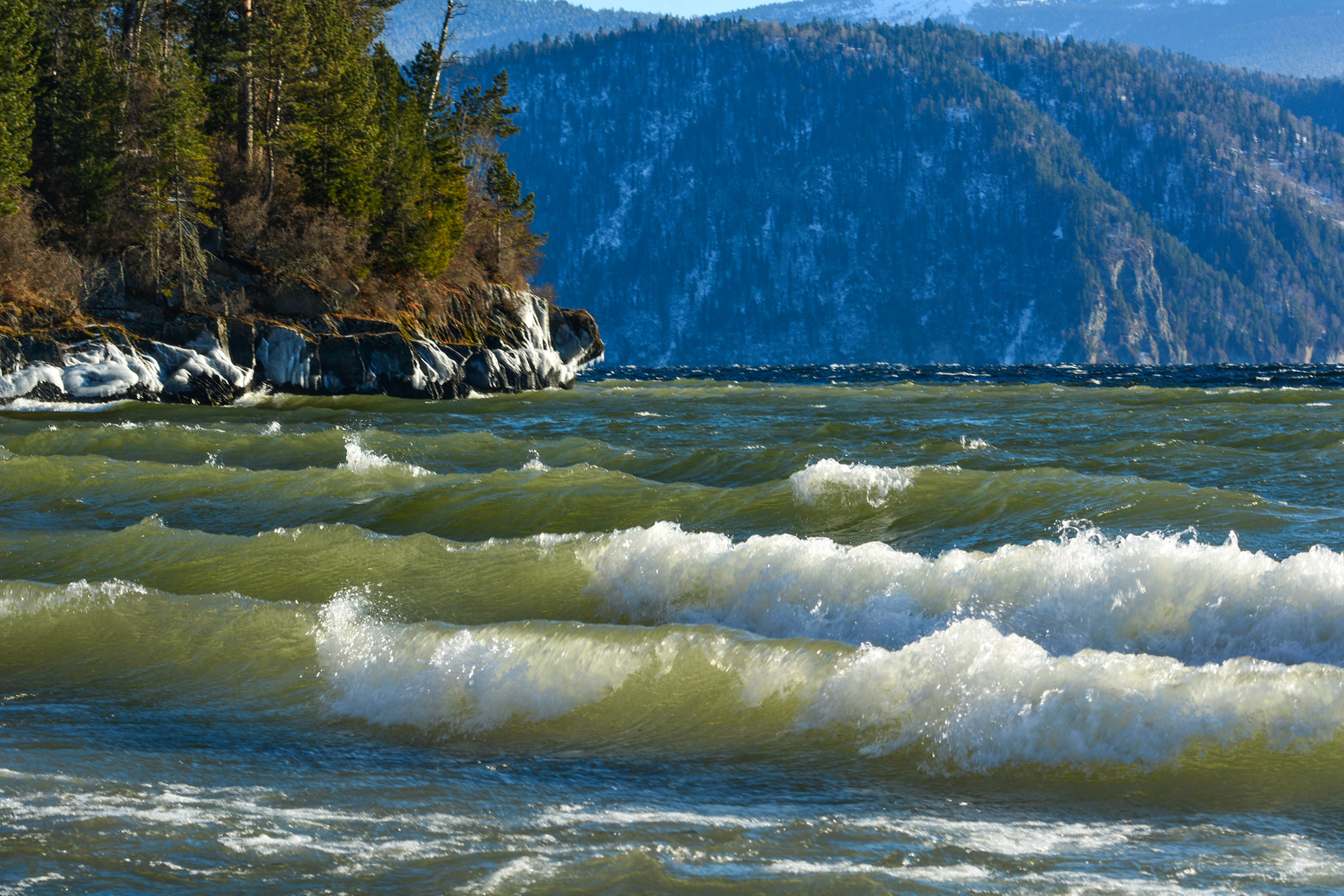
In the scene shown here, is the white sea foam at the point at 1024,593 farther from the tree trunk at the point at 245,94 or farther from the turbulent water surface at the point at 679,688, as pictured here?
the tree trunk at the point at 245,94

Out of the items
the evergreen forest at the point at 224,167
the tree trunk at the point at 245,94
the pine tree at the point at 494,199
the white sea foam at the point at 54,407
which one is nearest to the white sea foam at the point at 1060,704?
the white sea foam at the point at 54,407

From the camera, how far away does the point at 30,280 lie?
33500 millimetres

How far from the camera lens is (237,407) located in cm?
3441

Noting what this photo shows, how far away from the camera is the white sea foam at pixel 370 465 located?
18047 mm

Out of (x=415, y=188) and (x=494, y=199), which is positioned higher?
(x=494, y=199)

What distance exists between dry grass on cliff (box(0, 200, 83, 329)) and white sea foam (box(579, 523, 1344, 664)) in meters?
29.1

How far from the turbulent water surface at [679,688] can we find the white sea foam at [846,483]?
0.19 ft

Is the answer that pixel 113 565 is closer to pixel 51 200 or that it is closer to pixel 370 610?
pixel 370 610

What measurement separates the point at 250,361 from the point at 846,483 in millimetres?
27875

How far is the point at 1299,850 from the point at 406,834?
394cm

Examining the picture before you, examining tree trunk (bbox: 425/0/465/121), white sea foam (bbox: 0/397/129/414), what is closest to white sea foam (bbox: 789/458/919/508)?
white sea foam (bbox: 0/397/129/414)

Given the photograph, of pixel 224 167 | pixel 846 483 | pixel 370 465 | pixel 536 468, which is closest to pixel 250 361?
pixel 224 167

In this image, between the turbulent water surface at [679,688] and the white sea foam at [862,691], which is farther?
the white sea foam at [862,691]

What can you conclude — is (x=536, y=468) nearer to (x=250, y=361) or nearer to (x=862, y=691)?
(x=862, y=691)
